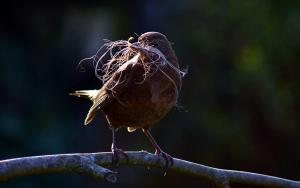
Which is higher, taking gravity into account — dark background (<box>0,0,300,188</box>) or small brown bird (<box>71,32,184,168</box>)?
small brown bird (<box>71,32,184,168</box>)

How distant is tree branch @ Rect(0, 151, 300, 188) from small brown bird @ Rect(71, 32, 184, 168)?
0.88ft

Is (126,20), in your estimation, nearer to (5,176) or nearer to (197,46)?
(197,46)

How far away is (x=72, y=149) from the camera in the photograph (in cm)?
923

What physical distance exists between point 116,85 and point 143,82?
0.18 metres

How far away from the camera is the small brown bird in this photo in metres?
4.42

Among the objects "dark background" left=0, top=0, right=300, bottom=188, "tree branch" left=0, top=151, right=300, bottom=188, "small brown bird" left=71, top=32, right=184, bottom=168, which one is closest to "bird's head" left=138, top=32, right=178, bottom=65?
"small brown bird" left=71, top=32, right=184, bottom=168

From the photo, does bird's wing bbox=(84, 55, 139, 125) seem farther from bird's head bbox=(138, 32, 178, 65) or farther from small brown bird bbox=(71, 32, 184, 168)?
bird's head bbox=(138, 32, 178, 65)

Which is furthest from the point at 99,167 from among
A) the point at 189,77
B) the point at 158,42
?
the point at 189,77

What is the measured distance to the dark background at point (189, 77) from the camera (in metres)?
9.57

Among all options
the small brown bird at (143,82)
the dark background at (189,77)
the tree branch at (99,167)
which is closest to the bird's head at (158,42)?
the small brown bird at (143,82)

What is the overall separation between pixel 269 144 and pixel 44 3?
3.18m

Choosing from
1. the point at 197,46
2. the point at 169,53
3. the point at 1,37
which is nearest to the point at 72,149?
the point at 1,37

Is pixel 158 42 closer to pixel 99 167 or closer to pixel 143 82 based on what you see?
pixel 143 82

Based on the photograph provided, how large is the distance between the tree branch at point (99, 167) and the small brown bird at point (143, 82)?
0.88 feet
